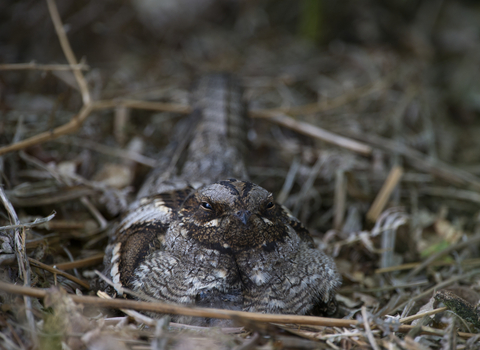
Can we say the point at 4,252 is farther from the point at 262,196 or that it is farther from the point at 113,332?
the point at 262,196

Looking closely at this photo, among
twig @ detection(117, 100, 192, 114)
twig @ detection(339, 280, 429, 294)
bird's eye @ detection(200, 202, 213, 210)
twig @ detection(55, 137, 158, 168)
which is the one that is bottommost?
twig @ detection(339, 280, 429, 294)

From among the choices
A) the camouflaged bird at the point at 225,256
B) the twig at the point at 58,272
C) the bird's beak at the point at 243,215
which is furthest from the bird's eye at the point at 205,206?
the twig at the point at 58,272

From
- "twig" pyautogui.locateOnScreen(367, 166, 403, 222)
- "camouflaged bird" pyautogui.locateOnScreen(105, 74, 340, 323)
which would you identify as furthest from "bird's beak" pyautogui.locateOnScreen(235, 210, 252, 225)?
"twig" pyautogui.locateOnScreen(367, 166, 403, 222)

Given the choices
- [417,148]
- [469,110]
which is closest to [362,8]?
[469,110]

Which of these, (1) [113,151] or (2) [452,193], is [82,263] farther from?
(2) [452,193]

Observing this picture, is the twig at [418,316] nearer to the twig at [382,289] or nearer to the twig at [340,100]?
the twig at [382,289]

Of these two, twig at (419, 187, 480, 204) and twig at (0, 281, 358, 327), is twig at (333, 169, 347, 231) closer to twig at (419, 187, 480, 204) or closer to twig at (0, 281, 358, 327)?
twig at (419, 187, 480, 204)
